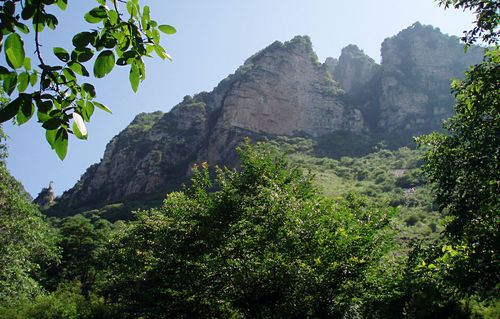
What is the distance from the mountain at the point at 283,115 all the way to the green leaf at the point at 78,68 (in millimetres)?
82034

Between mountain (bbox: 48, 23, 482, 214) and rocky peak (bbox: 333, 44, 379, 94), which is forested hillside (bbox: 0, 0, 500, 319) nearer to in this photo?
mountain (bbox: 48, 23, 482, 214)

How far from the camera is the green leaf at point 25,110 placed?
1646 millimetres

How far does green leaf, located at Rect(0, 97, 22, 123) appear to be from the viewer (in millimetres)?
1536

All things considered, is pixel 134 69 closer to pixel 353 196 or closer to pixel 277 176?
pixel 277 176

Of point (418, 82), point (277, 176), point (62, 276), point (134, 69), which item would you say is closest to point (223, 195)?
point (277, 176)

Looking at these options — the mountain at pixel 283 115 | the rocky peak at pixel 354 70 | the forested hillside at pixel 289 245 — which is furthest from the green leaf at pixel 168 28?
the rocky peak at pixel 354 70

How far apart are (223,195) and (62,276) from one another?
31373 millimetres

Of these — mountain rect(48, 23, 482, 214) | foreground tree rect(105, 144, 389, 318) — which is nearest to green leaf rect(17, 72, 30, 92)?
foreground tree rect(105, 144, 389, 318)

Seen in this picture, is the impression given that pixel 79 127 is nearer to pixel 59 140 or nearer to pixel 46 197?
pixel 59 140

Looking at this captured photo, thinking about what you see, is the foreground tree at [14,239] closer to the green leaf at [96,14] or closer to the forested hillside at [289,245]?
the forested hillside at [289,245]

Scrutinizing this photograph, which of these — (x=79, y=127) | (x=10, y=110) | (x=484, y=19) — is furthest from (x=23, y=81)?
(x=484, y=19)

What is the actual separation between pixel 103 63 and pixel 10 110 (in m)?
0.47

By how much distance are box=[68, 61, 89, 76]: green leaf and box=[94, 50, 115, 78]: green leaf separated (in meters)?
0.06

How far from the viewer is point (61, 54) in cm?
184
